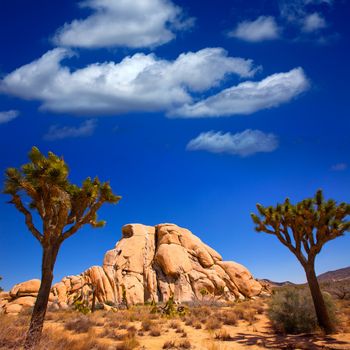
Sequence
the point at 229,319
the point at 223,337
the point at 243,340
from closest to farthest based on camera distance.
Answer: the point at 243,340, the point at 223,337, the point at 229,319

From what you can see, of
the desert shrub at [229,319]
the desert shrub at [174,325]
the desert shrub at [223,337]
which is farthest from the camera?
the desert shrub at [229,319]

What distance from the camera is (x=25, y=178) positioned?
1036 centimetres

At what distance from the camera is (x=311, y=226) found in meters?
13.9

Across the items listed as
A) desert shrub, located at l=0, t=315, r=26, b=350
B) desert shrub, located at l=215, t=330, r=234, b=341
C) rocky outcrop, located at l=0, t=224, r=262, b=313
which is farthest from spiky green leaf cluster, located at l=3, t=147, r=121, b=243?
rocky outcrop, located at l=0, t=224, r=262, b=313

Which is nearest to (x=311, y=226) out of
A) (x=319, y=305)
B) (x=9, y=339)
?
(x=319, y=305)

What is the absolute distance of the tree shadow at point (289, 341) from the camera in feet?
35.7

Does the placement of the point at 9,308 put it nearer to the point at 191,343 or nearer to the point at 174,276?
the point at 174,276

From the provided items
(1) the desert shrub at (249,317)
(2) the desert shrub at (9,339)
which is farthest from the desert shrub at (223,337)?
(2) the desert shrub at (9,339)

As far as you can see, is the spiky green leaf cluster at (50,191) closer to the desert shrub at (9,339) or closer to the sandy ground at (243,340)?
the desert shrub at (9,339)

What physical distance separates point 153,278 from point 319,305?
62.5 feet

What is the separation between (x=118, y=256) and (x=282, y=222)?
20.7m

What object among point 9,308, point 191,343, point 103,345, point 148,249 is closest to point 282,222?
point 191,343

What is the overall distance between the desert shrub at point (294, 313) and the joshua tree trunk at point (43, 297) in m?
10.0

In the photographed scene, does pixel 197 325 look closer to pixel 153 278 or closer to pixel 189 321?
pixel 189 321
